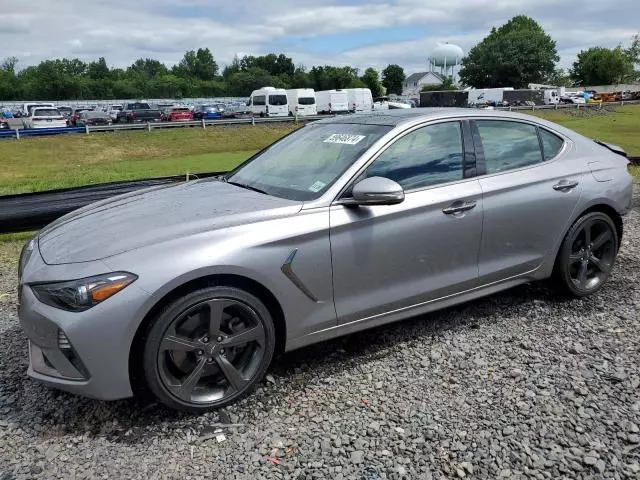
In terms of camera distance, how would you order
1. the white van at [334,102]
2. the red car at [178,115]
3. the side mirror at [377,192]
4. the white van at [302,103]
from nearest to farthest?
the side mirror at [377,192], the red car at [178,115], the white van at [302,103], the white van at [334,102]

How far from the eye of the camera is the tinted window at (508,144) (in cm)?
406

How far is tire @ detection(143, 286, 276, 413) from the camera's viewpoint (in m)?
2.87

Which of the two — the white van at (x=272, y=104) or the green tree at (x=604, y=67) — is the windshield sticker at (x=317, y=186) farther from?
the green tree at (x=604, y=67)

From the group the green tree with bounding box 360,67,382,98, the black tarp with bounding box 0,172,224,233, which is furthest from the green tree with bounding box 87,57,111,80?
the black tarp with bounding box 0,172,224,233

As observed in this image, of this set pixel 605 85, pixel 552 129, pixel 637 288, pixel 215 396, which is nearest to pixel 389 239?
pixel 215 396

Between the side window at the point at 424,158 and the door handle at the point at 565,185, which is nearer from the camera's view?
the side window at the point at 424,158

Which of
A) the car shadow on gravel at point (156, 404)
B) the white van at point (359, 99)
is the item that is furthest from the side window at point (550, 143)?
the white van at point (359, 99)

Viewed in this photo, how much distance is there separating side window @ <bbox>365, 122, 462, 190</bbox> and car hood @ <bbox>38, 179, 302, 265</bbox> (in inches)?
28.1

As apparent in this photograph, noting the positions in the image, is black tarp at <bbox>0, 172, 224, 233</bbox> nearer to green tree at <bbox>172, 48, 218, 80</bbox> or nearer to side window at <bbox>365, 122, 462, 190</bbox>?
side window at <bbox>365, 122, 462, 190</bbox>

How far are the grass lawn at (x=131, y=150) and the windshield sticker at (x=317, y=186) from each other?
16233mm

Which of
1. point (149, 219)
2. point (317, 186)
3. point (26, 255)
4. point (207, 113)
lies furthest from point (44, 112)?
point (317, 186)

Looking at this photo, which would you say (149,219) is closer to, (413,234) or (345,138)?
(345,138)

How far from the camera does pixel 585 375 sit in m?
3.43

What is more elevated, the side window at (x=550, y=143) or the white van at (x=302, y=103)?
the white van at (x=302, y=103)
